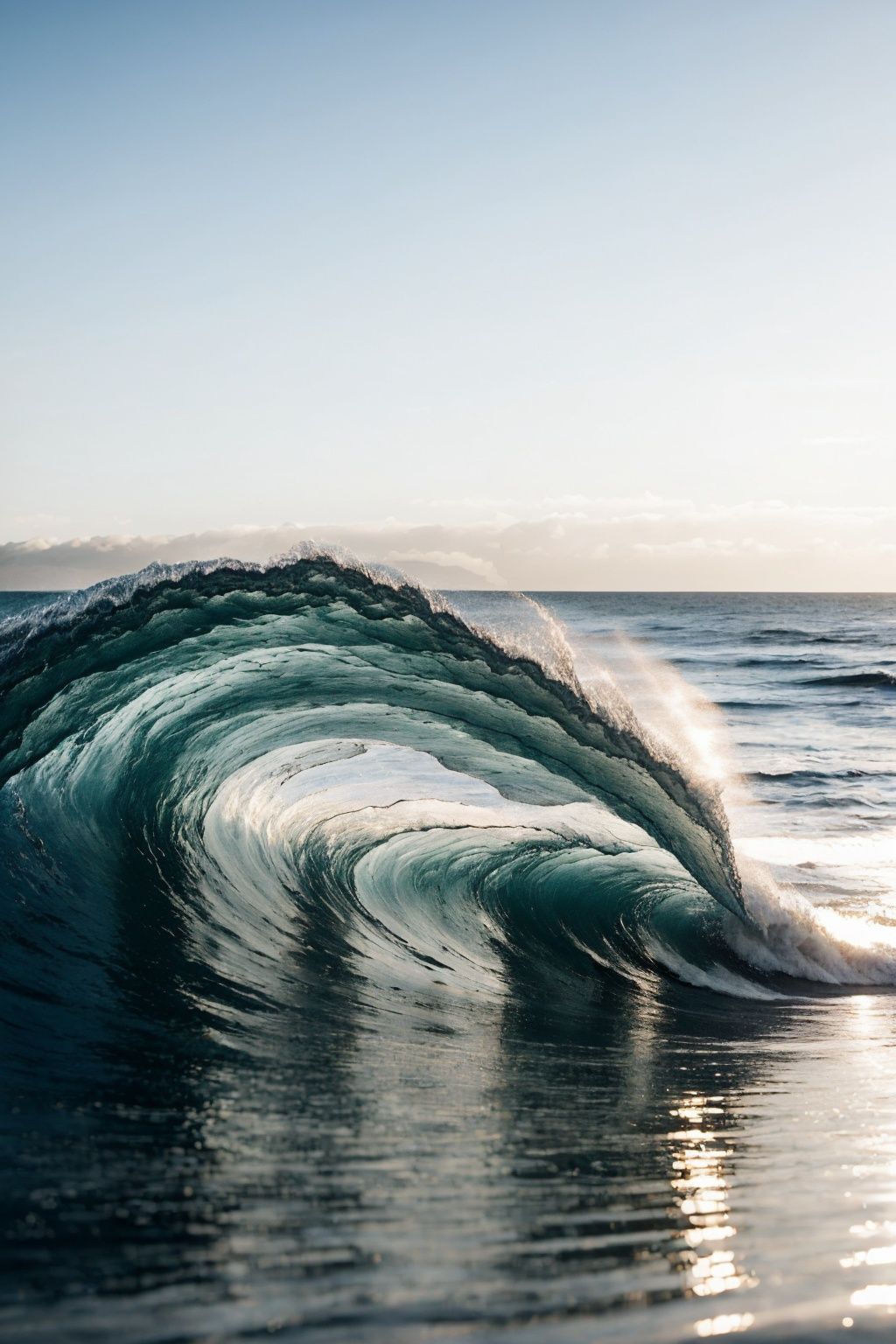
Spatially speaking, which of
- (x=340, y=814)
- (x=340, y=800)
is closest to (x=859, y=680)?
(x=340, y=800)

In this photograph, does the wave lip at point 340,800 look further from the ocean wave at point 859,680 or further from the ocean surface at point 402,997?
the ocean wave at point 859,680

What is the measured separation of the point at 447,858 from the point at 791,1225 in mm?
6263

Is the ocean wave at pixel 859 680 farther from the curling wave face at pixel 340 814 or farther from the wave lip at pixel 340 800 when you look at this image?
the wave lip at pixel 340 800

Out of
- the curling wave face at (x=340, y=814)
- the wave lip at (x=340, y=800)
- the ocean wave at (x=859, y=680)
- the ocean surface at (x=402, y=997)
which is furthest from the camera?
the ocean wave at (x=859, y=680)

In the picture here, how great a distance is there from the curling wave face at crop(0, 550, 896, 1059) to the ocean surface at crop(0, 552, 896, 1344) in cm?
3

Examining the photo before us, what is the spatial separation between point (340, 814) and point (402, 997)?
139 inches

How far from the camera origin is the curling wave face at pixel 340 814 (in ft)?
19.1

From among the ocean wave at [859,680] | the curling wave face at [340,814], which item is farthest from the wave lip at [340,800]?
the ocean wave at [859,680]

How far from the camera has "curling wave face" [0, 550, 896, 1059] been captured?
5.82 m

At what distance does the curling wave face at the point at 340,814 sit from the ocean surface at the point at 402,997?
0.03 meters

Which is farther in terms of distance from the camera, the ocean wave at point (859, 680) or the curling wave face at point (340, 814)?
the ocean wave at point (859, 680)

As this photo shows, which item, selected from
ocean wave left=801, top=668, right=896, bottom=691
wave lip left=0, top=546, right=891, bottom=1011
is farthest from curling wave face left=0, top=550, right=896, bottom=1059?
ocean wave left=801, top=668, right=896, bottom=691

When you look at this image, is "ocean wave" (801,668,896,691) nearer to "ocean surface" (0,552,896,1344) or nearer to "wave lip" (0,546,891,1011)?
"ocean surface" (0,552,896,1344)

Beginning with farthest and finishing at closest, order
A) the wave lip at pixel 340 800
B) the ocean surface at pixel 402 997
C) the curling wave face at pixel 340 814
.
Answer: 1. the wave lip at pixel 340 800
2. the curling wave face at pixel 340 814
3. the ocean surface at pixel 402 997
